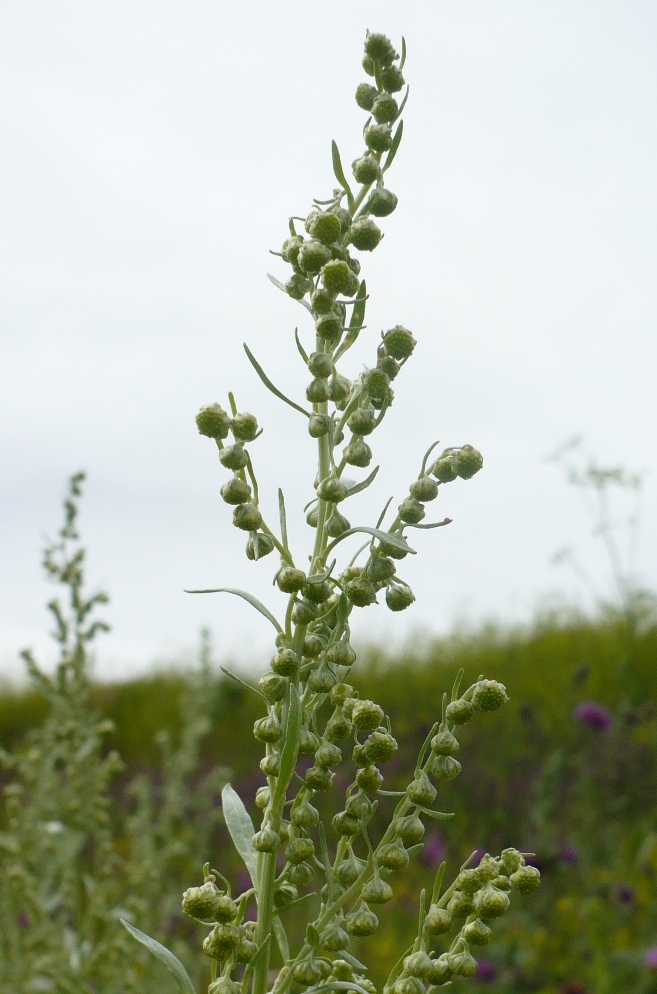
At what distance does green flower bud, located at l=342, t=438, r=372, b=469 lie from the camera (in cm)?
131

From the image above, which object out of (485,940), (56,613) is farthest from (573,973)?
(485,940)

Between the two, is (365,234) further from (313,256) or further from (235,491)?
(235,491)

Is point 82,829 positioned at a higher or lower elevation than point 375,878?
higher

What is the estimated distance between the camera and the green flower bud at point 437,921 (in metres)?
1.24

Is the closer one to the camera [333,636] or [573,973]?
[333,636]

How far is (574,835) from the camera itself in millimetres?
6934

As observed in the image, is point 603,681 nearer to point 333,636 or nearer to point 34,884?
point 34,884

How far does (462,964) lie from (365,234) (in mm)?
914

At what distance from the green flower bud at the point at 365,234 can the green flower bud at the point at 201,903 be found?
82 cm

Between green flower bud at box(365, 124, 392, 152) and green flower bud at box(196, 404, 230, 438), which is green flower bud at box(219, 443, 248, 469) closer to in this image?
green flower bud at box(196, 404, 230, 438)

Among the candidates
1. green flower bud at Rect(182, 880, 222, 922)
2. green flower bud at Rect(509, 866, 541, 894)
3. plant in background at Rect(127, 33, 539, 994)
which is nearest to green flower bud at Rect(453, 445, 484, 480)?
plant in background at Rect(127, 33, 539, 994)

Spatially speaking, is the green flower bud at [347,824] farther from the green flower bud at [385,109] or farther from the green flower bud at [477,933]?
the green flower bud at [385,109]

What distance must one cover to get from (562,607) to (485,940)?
12.6 metres

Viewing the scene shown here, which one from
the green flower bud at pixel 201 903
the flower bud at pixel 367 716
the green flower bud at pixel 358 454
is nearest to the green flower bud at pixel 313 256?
the green flower bud at pixel 358 454
